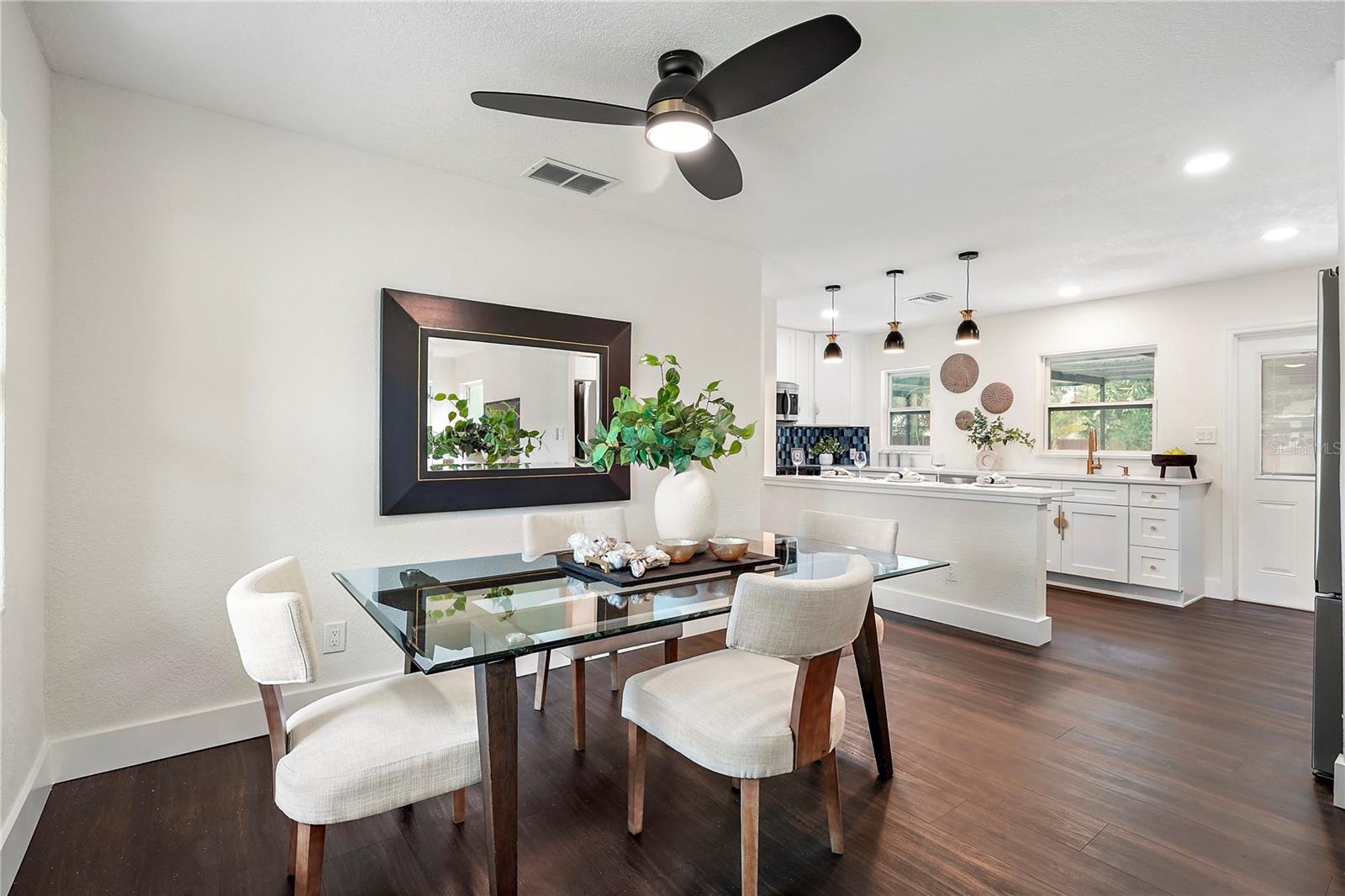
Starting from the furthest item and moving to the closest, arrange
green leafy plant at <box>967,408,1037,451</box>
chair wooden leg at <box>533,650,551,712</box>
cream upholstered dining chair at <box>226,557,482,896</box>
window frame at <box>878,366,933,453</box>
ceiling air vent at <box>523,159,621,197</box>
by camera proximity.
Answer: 1. window frame at <box>878,366,933,453</box>
2. green leafy plant at <box>967,408,1037,451</box>
3. ceiling air vent at <box>523,159,621,197</box>
4. chair wooden leg at <box>533,650,551,712</box>
5. cream upholstered dining chair at <box>226,557,482,896</box>

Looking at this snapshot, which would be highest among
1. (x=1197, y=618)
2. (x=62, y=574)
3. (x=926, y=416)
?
(x=926, y=416)

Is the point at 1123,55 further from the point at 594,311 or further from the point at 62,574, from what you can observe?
the point at 62,574

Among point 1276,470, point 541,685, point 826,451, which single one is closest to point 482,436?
point 541,685

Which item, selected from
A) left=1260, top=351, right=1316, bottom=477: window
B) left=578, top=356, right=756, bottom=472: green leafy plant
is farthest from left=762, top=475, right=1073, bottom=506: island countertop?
left=578, top=356, right=756, bottom=472: green leafy plant

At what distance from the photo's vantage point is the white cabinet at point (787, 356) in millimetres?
6781

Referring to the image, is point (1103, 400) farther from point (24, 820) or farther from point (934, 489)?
point (24, 820)

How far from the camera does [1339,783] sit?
208 centimetres

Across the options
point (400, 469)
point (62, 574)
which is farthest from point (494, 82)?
point (62, 574)

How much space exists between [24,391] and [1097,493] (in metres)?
6.25

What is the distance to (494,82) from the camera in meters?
2.27

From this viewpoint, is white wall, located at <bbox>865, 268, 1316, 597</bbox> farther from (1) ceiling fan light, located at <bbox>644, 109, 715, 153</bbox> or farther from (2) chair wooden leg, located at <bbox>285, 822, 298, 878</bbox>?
(2) chair wooden leg, located at <bbox>285, 822, 298, 878</bbox>

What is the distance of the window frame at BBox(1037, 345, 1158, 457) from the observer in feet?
17.6

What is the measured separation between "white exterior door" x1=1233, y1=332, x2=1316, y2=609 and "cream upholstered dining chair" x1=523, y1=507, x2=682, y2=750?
4733 mm

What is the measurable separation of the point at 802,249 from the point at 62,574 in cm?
392
